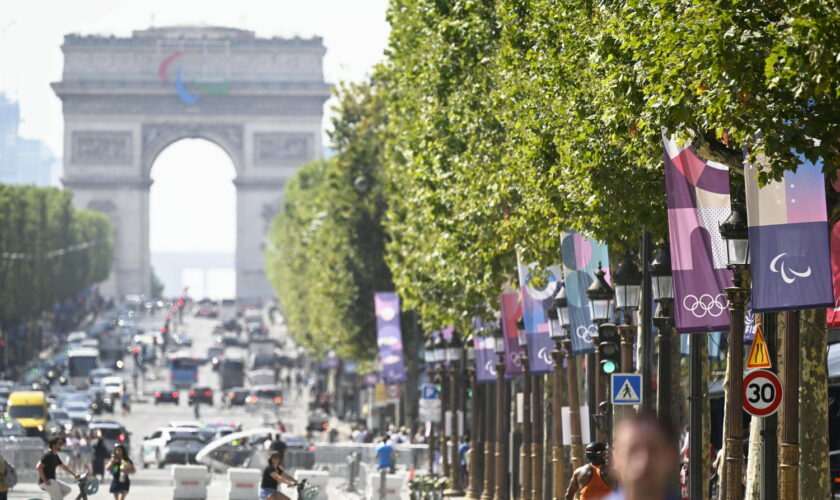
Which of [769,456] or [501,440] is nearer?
[769,456]

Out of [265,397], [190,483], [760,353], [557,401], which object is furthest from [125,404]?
[760,353]

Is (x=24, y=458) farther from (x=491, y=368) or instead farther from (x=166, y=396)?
(x=166, y=396)

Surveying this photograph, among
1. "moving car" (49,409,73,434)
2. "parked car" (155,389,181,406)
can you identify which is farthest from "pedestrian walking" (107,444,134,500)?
"parked car" (155,389,181,406)

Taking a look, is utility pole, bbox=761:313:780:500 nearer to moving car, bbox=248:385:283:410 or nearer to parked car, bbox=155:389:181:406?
moving car, bbox=248:385:283:410

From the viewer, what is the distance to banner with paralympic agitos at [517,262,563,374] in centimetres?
3207

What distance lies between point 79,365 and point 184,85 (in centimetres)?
7016

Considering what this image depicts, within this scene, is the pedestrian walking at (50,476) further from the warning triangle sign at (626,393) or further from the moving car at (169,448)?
the moving car at (169,448)

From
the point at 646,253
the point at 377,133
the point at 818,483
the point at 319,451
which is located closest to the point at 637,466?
the point at 818,483

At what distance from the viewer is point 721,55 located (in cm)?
1753

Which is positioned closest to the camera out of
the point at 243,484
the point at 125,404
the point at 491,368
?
the point at 491,368

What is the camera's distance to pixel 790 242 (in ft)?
58.0

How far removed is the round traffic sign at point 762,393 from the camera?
18141mm

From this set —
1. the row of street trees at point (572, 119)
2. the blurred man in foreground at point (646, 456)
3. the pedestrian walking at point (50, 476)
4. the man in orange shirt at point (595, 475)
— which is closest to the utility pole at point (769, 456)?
the man in orange shirt at point (595, 475)

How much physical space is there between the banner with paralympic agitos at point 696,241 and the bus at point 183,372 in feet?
331
